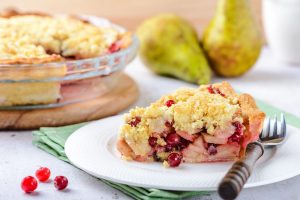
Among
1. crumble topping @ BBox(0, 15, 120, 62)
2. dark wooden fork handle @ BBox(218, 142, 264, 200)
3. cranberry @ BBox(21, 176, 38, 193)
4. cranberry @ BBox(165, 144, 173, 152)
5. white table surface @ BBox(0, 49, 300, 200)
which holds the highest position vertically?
dark wooden fork handle @ BBox(218, 142, 264, 200)

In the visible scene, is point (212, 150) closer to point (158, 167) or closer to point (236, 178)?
point (158, 167)

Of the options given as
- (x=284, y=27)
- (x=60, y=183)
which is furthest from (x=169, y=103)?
(x=284, y=27)

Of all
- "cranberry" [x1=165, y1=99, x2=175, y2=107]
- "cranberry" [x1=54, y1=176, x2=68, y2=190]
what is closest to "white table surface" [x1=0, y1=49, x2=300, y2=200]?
"cranberry" [x1=54, y1=176, x2=68, y2=190]

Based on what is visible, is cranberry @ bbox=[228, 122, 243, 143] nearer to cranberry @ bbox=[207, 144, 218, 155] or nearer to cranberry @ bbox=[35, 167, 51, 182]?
cranberry @ bbox=[207, 144, 218, 155]

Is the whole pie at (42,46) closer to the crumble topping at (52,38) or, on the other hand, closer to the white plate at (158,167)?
the crumble topping at (52,38)

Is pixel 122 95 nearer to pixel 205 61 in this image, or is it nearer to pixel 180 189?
pixel 205 61

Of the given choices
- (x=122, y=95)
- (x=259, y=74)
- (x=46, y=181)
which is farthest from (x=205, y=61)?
(x=46, y=181)
